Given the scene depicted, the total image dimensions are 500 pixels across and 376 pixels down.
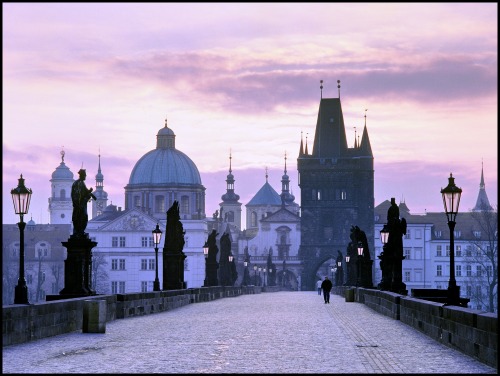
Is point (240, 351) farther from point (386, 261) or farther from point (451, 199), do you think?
point (386, 261)

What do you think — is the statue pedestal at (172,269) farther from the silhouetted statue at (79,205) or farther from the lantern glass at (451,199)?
the lantern glass at (451,199)

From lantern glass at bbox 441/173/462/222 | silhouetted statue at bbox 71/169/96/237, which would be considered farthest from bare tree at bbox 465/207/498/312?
lantern glass at bbox 441/173/462/222

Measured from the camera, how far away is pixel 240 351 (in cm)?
2100

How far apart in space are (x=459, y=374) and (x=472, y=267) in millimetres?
164201

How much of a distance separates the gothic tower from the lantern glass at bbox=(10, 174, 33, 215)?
510ft

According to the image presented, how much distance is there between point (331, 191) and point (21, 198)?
534 feet

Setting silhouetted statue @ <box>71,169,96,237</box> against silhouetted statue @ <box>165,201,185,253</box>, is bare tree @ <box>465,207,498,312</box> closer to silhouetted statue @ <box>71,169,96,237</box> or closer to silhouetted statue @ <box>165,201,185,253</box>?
silhouetted statue @ <box>165,201,185,253</box>

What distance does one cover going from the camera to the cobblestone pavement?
17609 millimetres

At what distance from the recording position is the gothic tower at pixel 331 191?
184 metres

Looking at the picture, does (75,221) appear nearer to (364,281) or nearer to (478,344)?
(478,344)

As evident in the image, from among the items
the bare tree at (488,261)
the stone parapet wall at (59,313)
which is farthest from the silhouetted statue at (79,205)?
the bare tree at (488,261)

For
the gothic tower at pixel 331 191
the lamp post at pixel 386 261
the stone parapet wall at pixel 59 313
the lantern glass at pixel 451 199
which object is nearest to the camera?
the stone parapet wall at pixel 59 313

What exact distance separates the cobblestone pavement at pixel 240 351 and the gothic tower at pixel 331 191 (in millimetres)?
153967

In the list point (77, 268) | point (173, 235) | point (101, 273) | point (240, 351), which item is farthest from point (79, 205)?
point (101, 273)
